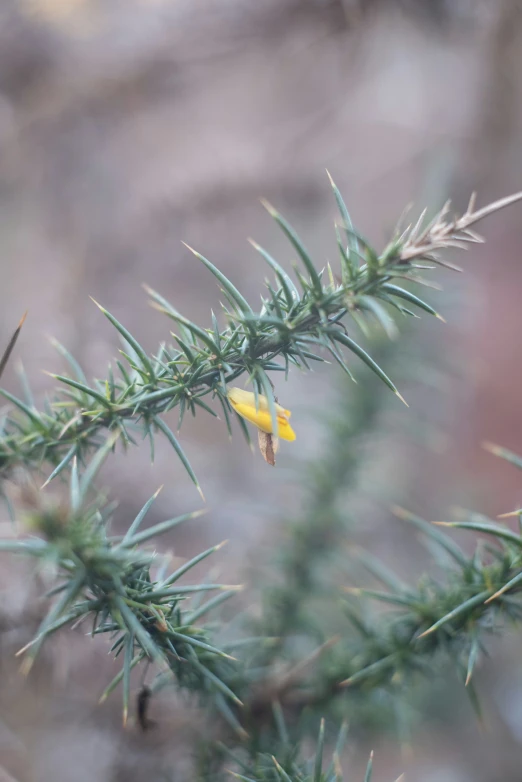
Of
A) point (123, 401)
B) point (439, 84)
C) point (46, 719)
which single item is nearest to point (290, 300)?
point (123, 401)

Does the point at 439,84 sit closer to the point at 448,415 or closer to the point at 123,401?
the point at 448,415

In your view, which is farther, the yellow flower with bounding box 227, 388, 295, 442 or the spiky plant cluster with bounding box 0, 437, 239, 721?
the yellow flower with bounding box 227, 388, 295, 442

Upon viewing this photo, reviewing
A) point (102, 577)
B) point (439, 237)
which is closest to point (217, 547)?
point (102, 577)

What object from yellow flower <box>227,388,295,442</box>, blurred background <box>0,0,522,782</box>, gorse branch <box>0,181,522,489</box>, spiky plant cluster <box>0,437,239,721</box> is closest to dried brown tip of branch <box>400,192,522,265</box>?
gorse branch <box>0,181,522,489</box>

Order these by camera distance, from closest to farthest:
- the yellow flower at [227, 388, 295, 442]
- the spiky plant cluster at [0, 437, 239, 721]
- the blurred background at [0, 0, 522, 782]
A: the spiky plant cluster at [0, 437, 239, 721]
the yellow flower at [227, 388, 295, 442]
the blurred background at [0, 0, 522, 782]

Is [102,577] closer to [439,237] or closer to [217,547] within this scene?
[217,547]

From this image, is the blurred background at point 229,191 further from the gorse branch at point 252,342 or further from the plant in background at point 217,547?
the gorse branch at point 252,342

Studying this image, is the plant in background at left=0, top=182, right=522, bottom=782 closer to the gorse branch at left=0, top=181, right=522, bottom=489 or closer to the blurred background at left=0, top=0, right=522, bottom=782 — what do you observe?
the gorse branch at left=0, top=181, right=522, bottom=489
